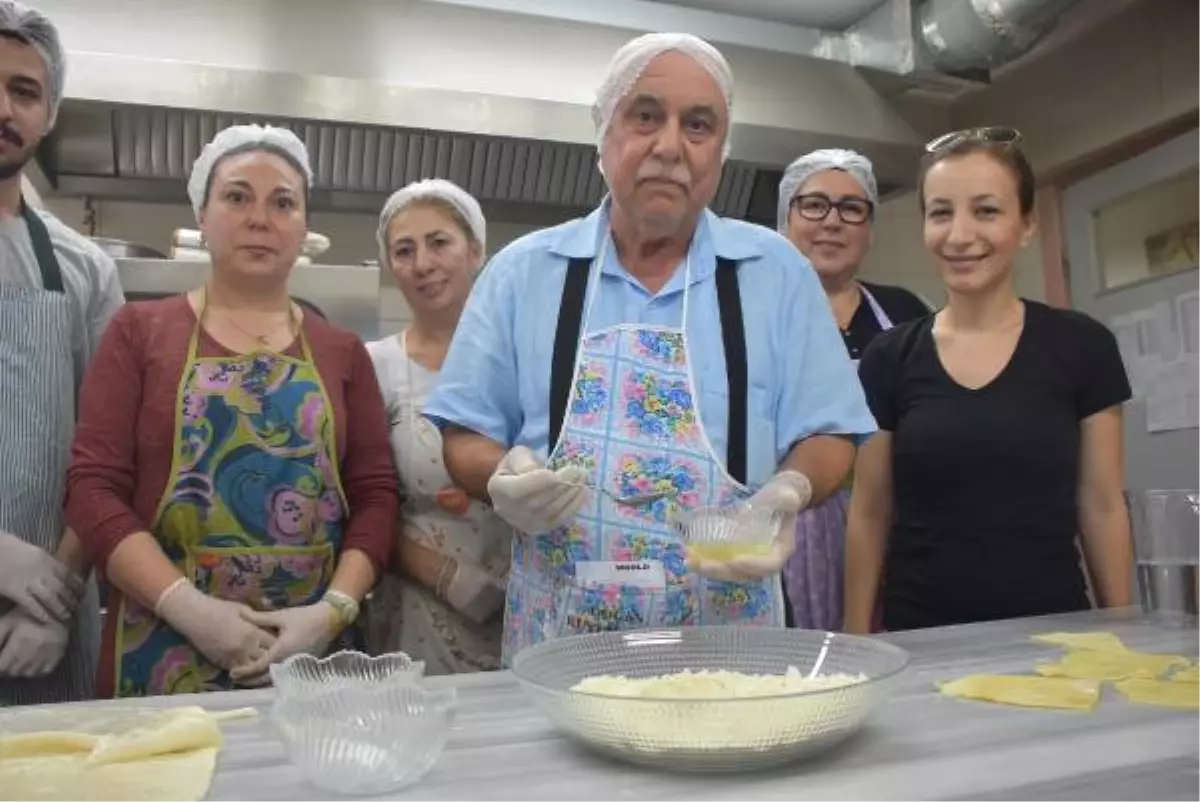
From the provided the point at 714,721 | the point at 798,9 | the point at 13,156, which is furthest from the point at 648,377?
the point at 798,9

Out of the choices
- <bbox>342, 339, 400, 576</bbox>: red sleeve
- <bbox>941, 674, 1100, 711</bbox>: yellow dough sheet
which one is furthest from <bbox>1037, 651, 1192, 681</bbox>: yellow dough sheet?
<bbox>342, 339, 400, 576</bbox>: red sleeve

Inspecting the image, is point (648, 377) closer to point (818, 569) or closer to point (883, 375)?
point (883, 375)

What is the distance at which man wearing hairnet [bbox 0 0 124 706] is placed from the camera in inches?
55.3

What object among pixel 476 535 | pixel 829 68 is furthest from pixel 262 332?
pixel 829 68

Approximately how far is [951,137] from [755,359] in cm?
64

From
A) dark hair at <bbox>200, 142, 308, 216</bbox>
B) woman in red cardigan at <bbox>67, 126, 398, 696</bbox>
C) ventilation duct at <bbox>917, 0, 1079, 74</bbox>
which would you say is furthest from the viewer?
ventilation duct at <bbox>917, 0, 1079, 74</bbox>

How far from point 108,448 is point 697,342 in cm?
85

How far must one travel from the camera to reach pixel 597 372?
1.29 meters

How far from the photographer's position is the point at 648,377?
50.7 inches

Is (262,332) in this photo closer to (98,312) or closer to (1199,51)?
(98,312)

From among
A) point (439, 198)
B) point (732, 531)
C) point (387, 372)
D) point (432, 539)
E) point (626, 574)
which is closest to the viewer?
point (732, 531)

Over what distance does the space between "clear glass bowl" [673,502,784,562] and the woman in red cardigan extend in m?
0.59

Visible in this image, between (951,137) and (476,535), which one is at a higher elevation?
(951,137)

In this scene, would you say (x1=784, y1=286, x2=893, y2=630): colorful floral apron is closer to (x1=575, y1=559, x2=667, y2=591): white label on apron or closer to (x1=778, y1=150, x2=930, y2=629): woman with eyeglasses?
(x1=778, y1=150, x2=930, y2=629): woman with eyeglasses
